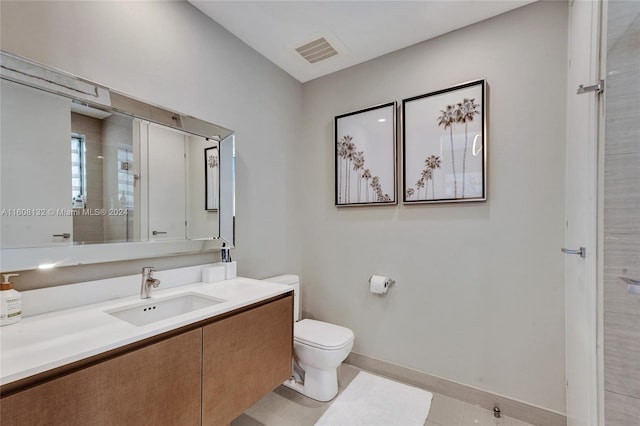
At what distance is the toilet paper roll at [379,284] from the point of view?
6.81 ft

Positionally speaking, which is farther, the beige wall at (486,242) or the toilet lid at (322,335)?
the toilet lid at (322,335)

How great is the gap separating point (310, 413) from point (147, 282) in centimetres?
126

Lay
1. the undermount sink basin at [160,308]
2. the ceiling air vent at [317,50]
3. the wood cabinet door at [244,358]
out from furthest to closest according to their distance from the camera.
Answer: the ceiling air vent at [317,50]
the undermount sink basin at [160,308]
the wood cabinet door at [244,358]

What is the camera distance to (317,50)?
2.12 m

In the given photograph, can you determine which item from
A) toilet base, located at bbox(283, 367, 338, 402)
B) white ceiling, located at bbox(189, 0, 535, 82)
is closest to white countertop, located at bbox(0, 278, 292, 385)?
toilet base, located at bbox(283, 367, 338, 402)

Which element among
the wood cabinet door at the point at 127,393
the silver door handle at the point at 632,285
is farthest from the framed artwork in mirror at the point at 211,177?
the silver door handle at the point at 632,285

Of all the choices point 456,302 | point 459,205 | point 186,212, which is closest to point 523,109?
point 459,205

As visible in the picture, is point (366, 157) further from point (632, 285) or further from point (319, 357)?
point (632, 285)

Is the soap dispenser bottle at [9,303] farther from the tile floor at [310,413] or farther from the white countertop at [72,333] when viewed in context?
the tile floor at [310,413]

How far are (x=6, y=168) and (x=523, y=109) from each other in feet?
8.54

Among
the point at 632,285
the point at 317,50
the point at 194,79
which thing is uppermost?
the point at 317,50

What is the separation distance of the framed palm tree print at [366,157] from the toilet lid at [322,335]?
100 cm

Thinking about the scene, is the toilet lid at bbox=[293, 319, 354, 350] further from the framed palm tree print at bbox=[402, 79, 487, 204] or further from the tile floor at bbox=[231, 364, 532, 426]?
the framed palm tree print at bbox=[402, 79, 487, 204]

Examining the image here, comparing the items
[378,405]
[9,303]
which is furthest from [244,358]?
[378,405]
